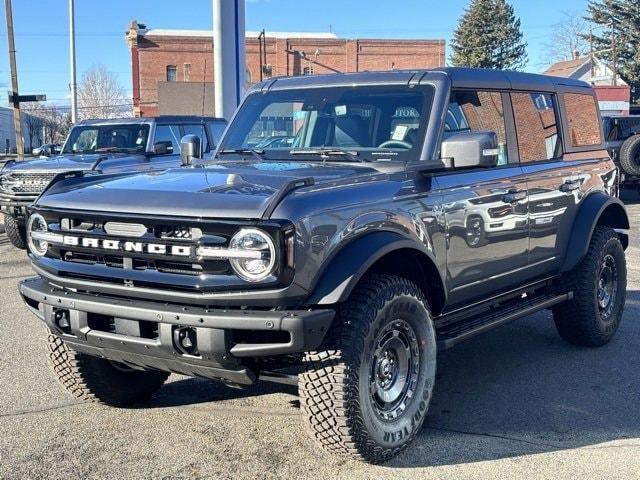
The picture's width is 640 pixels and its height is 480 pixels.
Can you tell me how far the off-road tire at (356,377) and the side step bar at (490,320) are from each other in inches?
22.8

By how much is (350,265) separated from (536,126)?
2.65m

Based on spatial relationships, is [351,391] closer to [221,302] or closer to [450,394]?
[221,302]

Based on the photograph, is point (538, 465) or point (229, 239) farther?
point (538, 465)

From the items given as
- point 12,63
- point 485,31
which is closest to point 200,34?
point 485,31

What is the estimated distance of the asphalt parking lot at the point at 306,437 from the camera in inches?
149

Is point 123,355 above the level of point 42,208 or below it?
below

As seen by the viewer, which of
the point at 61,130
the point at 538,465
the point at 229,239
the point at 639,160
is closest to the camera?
the point at 229,239

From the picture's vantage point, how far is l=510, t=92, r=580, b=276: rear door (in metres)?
Answer: 5.25

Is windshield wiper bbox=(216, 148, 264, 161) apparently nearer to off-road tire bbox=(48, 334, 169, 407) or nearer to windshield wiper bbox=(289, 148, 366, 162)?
windshield wiper bbox=(289, 148, 366, 162)

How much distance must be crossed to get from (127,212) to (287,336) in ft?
3.14

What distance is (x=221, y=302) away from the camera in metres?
3.37

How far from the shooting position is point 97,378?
14.6 feet

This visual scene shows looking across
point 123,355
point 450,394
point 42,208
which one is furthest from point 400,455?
point 42,208

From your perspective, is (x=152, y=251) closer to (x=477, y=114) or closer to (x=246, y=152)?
(x=246, y=152)
